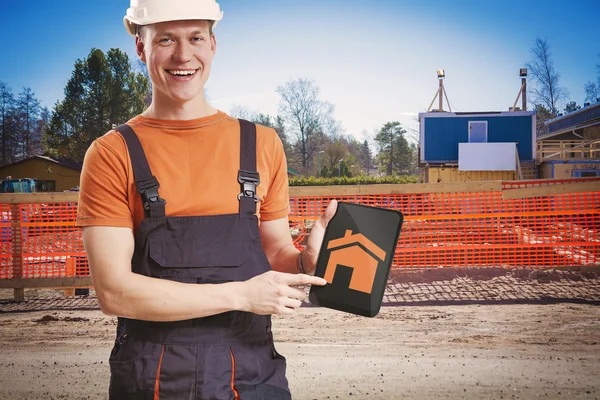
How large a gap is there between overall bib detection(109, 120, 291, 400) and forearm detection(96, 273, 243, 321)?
107 mm

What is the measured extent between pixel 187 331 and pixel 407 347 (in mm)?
4795

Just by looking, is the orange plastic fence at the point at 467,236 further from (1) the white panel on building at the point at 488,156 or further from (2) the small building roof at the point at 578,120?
(2) the small building roof at the point at 578,120

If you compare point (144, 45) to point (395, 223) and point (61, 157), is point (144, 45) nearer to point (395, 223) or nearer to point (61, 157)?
point (395, 223)

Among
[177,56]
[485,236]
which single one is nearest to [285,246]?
[177,56]

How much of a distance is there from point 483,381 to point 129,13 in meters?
4.68

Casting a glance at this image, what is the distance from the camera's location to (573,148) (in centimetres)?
2986

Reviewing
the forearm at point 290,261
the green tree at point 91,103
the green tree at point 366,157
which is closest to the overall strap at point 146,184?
the forearm at point 290,261

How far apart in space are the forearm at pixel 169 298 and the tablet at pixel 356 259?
308mm

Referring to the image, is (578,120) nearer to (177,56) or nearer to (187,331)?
(177,56)

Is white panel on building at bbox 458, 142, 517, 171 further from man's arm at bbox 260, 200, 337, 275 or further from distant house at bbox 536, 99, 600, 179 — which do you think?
man's arm at bbox 260, 200, 337, 275

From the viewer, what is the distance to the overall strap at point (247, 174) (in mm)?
1798

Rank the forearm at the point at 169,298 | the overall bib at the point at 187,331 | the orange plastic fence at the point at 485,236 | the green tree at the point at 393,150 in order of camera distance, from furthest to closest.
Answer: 1. the green tree at the point at 393,150
2. the orange plastic fence at the point at 485,236
3. the overall bib at the point at 187,331
4. the forearm at the point at 169,298

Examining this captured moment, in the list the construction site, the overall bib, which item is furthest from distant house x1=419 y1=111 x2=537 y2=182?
the overall bib

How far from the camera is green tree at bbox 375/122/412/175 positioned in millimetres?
81562
